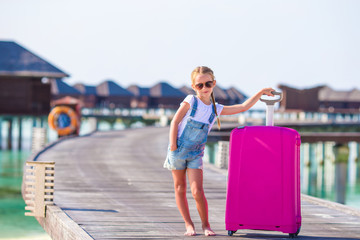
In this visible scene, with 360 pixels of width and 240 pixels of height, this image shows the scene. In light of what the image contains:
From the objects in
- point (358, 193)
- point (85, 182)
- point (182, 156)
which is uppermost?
point (182, 156)

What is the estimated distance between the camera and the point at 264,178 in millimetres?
6160

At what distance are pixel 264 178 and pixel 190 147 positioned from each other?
2.38 feet

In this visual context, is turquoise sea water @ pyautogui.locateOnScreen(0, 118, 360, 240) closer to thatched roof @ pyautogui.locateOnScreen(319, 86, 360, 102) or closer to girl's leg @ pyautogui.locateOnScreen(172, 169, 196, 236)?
girl's leg @ pyautogui.locateOnScreen(172, 169, 196, 236)

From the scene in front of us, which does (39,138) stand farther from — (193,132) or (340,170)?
(193,132)

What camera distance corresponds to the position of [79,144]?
2159 cm

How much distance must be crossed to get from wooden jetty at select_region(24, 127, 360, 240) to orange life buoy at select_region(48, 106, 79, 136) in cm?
1202

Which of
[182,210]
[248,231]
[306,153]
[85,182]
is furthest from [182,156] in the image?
[306,153]

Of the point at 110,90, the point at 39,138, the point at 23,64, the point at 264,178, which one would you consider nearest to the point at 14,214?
the point at 39,138

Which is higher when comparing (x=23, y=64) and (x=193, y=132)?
(x=23, y=64)

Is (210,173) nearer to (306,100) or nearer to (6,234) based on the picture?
(6,234)

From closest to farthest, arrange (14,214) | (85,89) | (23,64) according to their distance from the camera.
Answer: (14,214)
(23,64)
(85,89)

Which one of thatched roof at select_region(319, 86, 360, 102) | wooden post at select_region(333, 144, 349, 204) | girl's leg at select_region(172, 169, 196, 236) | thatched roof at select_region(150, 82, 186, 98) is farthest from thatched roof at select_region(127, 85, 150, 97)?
girl's leg at select_region(172, 169, 196, 236)

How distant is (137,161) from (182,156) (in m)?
9.88

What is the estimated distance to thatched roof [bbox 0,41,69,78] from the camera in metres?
39.2
